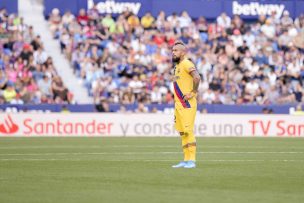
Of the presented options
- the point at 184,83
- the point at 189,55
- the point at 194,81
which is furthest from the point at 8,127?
the point at 194,81

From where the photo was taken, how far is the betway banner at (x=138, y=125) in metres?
30.4

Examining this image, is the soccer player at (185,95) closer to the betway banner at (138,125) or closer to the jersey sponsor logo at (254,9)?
the betway banner at (138,125)

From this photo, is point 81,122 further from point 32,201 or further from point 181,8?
point 32,201

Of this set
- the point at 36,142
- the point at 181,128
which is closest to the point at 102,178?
the point at 181,128

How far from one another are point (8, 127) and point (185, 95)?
14.8m

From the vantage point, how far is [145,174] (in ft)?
50.4

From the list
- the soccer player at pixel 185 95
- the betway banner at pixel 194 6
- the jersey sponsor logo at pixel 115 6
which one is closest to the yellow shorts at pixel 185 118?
the soccer player at pixel 185 95

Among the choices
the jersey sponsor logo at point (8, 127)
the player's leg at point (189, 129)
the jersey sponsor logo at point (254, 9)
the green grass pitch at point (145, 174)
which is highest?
the jersey sponsor logo at point (254, 9)

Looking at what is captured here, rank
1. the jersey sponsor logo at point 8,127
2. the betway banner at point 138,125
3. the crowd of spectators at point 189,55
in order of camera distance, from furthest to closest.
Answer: the crowd of spectators at point 189,55 → the betway banner at point 138,125 → the jersey sponsor logo at point 8,127

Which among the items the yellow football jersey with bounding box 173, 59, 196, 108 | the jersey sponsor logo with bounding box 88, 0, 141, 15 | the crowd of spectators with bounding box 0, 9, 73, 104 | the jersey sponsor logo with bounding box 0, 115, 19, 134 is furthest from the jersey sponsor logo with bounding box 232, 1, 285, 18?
the yellow football jersey with bounding box 173, 59, 196, 108

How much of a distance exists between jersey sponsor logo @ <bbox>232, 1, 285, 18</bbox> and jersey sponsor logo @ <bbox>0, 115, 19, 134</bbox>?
12717 mm

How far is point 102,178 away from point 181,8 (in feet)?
80.2

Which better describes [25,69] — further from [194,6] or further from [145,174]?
[145,174]

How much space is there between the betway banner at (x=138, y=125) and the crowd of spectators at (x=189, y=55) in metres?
2.29
